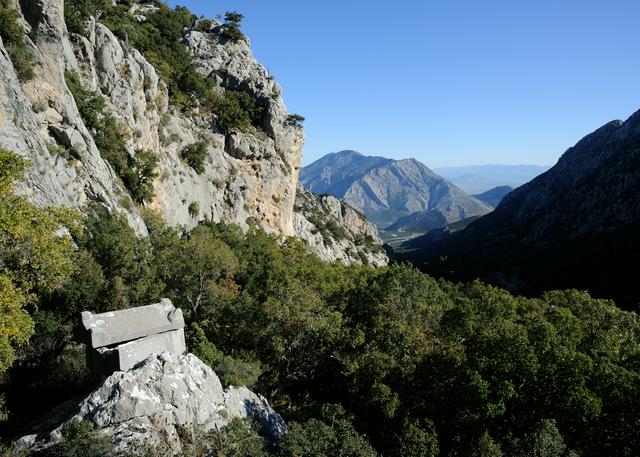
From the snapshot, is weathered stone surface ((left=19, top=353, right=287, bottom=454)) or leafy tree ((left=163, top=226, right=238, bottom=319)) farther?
leafy tree ((left=163, top=226, right=238, bottom=319))

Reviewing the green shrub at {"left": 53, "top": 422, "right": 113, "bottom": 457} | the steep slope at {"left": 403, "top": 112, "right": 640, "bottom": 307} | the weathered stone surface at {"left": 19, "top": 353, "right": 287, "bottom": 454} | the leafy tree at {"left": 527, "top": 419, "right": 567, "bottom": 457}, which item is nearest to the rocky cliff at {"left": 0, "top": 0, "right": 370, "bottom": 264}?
the weathered stone surface at {"left": 19, "top": 353, "right": 287, "bottom": 454}

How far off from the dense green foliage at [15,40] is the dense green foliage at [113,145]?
552 cm

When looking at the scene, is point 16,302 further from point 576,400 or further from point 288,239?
point 288,239

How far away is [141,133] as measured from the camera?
140ft

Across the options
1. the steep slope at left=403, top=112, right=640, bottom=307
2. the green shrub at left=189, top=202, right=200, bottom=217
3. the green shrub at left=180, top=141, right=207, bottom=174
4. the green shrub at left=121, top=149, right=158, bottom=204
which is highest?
the green shrub at left=180, top=141, right=207, bottom=174

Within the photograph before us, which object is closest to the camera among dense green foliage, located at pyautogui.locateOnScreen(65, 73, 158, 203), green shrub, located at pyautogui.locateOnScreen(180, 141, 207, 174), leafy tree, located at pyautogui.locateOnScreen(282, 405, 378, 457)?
leafy tree, located at pyautogui.locateOnScreen(282, 405, 378, 457)

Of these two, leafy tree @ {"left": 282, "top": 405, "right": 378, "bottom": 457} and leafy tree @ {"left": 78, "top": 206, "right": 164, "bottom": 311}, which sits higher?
leafy tree @ {"left": 78, "top": 206, "right": 164, "bottom": 311}

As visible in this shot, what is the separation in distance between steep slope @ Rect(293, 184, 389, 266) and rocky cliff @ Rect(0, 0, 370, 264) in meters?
14.1

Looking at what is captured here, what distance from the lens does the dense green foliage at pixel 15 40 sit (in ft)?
94.3

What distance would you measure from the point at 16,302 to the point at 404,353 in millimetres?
15562

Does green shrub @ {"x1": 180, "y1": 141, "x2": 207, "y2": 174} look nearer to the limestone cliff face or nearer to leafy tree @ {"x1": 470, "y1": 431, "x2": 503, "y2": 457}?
the limestone cliff face

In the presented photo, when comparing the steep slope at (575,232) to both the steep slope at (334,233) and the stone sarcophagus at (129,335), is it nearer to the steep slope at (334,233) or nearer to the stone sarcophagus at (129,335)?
the steep slope at (334,233)

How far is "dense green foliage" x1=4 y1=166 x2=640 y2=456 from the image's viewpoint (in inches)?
639

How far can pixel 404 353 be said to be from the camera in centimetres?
2088
